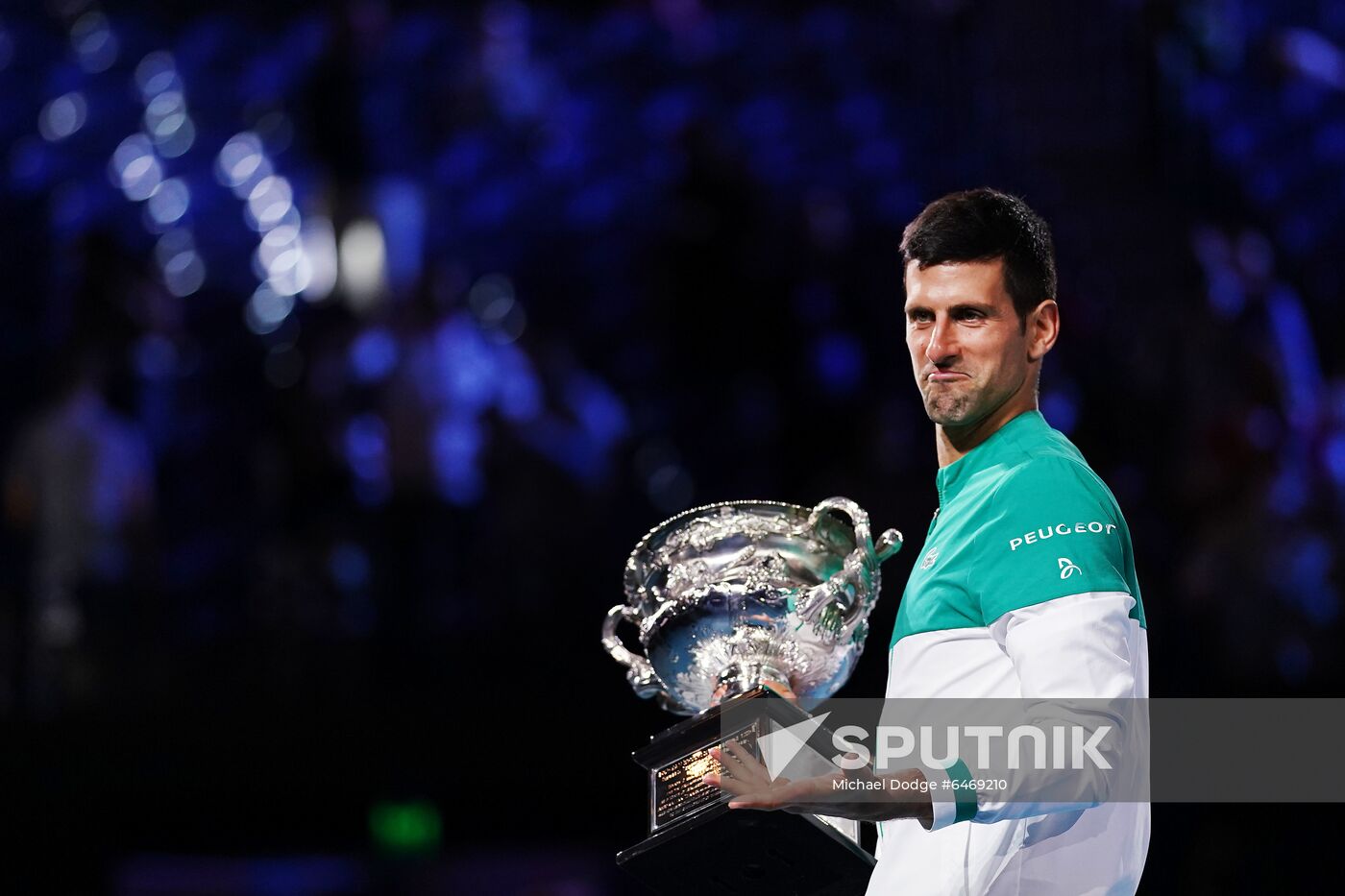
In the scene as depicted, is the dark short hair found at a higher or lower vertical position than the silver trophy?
higher

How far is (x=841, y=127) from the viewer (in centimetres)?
792

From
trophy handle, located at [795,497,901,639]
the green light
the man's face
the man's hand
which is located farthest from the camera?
the green light

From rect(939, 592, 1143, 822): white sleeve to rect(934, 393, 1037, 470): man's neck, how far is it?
35 cm

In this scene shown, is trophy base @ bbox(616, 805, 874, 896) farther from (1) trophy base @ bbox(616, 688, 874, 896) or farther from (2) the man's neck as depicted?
(2) the man's neck

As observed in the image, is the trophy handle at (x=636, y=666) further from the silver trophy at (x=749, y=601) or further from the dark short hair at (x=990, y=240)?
the dark short hair at (x=990, y=240)

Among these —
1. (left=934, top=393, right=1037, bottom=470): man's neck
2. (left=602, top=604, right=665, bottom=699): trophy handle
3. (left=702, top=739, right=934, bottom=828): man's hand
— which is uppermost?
(left=934, top=393, right=1037, bottom=470): man's neck

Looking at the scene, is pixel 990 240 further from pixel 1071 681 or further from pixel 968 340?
pixel 1071 681

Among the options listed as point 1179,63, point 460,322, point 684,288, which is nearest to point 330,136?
point 460,322

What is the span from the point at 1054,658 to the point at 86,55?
7.82 metres

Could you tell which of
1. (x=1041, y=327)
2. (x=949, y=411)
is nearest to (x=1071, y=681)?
(x=949, y=411)

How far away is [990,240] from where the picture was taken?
2416 millimetres

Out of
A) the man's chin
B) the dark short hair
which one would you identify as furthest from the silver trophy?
the dark short hair

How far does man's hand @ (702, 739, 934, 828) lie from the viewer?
2.08m

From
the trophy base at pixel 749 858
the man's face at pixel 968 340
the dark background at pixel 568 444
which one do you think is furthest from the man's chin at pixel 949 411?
the dark background at pixel 568 444
